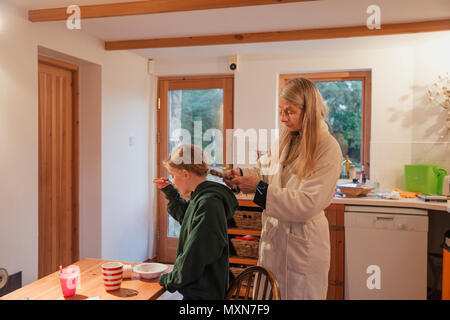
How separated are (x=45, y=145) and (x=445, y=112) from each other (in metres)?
3.43

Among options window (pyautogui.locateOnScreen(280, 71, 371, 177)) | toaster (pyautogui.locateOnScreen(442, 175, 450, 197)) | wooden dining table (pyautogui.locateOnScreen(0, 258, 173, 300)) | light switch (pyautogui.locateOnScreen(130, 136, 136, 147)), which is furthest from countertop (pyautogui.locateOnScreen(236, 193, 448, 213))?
light switch (pyautogui.locateOnScreen(130, 136, 136, 147))

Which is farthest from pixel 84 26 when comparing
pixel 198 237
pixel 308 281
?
pixel 308 281

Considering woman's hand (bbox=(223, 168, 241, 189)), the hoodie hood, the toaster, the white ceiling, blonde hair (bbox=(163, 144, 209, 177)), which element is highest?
the white ceiling

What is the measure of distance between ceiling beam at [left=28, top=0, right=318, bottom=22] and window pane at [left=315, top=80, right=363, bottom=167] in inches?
68.7

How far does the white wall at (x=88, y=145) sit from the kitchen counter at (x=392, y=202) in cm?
207

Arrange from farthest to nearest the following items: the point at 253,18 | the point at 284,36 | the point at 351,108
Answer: the point at 351,108, the point at 284,36, the point at 253,18

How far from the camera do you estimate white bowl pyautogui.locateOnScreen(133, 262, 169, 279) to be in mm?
1447

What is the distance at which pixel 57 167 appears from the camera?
123 inches

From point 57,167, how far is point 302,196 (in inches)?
95.0

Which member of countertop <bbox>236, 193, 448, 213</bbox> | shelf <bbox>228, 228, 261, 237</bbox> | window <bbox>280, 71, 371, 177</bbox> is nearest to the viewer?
countertop <bbox>236, 193, 448, 213</bbox>

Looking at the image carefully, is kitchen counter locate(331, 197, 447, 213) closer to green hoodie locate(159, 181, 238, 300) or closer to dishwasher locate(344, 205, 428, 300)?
dishwasher locate(344, 205, 428, 300)

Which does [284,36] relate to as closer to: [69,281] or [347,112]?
[347,112]

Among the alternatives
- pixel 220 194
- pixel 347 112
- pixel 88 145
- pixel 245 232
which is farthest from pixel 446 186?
pixel 88 145

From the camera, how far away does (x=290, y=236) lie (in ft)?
5.18
